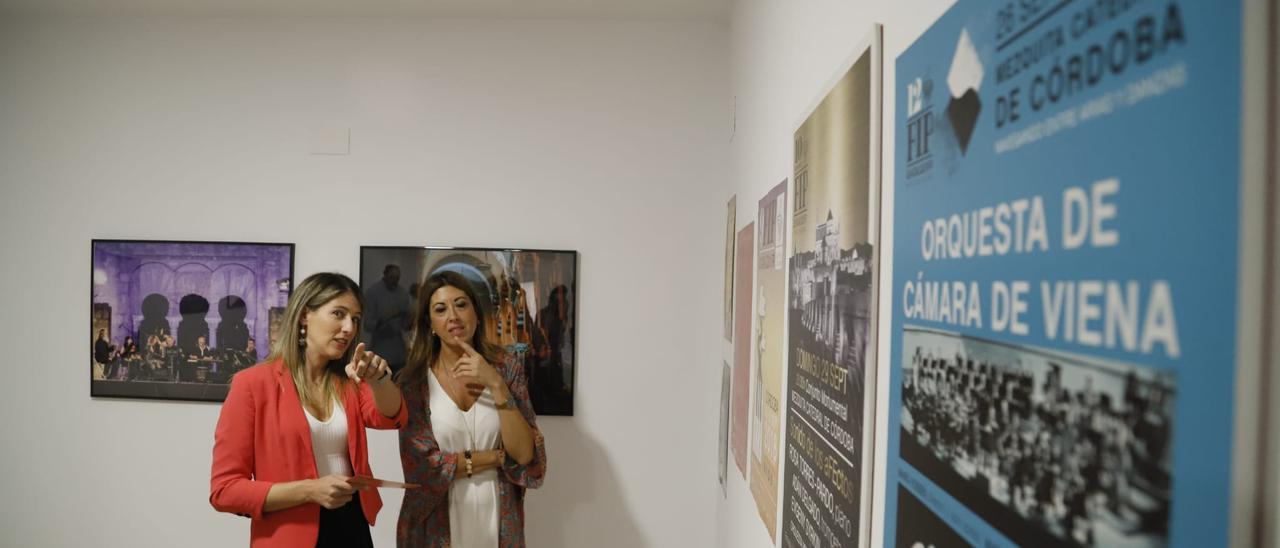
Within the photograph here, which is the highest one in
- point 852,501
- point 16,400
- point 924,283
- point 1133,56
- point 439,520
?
point 1133,56

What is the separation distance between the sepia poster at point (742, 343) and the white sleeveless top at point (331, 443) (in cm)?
128

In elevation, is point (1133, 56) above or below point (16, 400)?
above

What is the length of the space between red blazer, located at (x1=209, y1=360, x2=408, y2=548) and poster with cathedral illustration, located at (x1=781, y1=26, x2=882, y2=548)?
5.45ft

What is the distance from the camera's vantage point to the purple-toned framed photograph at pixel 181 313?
347 centimetres

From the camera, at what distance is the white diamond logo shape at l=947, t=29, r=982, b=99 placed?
521 millimetres

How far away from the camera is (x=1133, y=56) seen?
1.11 feet

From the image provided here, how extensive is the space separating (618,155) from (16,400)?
124 inches

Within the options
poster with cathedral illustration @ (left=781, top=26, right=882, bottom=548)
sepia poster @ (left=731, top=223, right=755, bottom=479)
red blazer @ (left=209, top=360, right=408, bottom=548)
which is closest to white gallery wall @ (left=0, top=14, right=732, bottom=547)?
sepia poster @ (left=731, top=223, right=755, bottom=479)

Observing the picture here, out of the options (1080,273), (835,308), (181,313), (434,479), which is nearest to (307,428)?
(434,479)

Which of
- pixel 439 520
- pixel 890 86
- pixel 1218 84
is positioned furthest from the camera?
pixel 439 520

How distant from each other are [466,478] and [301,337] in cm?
80

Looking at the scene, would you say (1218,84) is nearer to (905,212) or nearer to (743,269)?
(905,212)

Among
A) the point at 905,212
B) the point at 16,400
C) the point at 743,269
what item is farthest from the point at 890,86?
the point at 16,400

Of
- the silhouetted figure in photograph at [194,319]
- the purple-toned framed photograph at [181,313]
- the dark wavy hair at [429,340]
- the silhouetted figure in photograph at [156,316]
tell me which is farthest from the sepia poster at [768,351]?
the silhouetted figure in photograph at [156,316]
